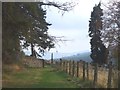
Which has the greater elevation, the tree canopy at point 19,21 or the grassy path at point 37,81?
the tree canopy at point 19,21

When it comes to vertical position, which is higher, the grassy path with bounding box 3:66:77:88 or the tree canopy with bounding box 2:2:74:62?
the tree canopy with bounding box 2:2:74:62

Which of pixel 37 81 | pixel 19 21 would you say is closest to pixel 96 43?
pixel 37 81

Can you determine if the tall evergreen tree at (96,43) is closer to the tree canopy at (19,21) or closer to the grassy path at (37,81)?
the grassy path at (37,81)

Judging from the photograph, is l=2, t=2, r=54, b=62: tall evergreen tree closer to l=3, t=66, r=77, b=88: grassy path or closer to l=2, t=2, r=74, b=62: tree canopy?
l=2, t=2, r=74, b=62: tree canopy

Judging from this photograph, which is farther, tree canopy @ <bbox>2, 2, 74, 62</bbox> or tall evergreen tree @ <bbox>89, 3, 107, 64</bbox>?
tall evergreen tree @ <bbox>89, 3, 107, 64</bbox>

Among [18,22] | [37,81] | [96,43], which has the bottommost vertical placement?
[37,81]

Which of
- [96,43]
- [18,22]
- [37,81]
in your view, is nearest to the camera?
[18,22]

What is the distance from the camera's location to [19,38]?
2605cm

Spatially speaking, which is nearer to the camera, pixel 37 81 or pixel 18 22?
pixel 18 22

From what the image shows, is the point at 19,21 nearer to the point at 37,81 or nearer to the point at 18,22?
the point at 18,22

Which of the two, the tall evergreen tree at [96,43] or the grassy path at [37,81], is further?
the tall evergreen tree at [96,43]

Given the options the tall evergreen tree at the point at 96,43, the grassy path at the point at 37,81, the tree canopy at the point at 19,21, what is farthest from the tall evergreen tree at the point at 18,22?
the tall evergreen tree at the point at 96,43

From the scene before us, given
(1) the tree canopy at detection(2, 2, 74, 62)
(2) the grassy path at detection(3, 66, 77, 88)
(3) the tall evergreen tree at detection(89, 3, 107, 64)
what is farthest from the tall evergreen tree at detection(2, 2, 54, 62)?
(3) the tall evergreen tree at detection(89, 3, 107, 64)

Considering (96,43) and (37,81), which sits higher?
(96,43)
